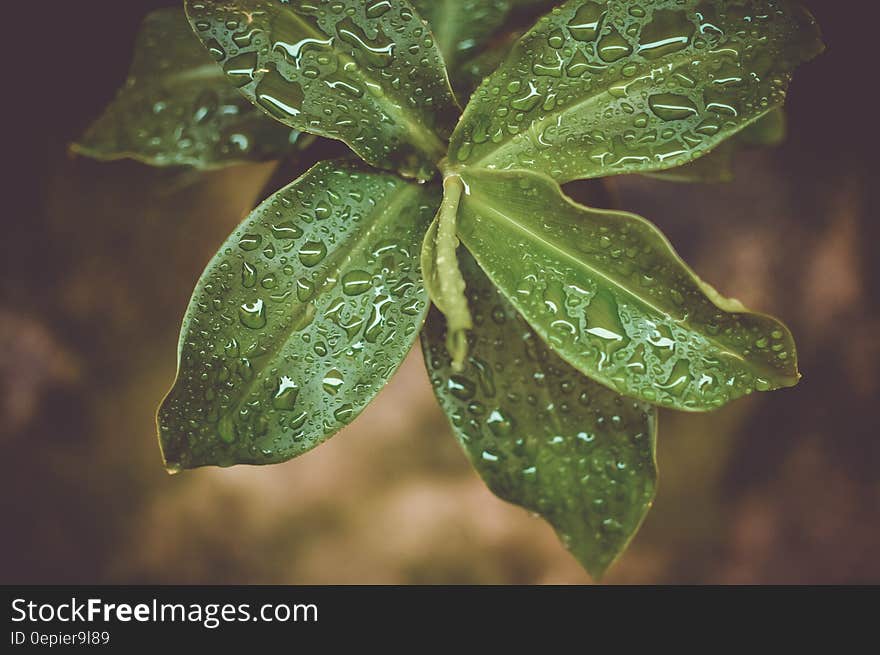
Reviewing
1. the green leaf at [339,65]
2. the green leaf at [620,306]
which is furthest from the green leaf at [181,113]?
the green leaf at [620,306]

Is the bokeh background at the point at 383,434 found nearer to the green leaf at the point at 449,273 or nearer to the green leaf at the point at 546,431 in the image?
the green leaf at the point at 546,431

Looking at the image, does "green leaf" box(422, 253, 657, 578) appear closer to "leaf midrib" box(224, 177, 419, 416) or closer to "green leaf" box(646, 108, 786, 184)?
"leaf midrib" box(224, 177, 419, 416)

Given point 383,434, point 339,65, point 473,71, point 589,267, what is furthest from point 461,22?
point 383,434

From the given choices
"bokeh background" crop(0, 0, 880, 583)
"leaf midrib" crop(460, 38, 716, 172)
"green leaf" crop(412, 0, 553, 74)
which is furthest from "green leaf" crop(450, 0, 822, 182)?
"bokeh background" crop(0, 0, 880, 583)
